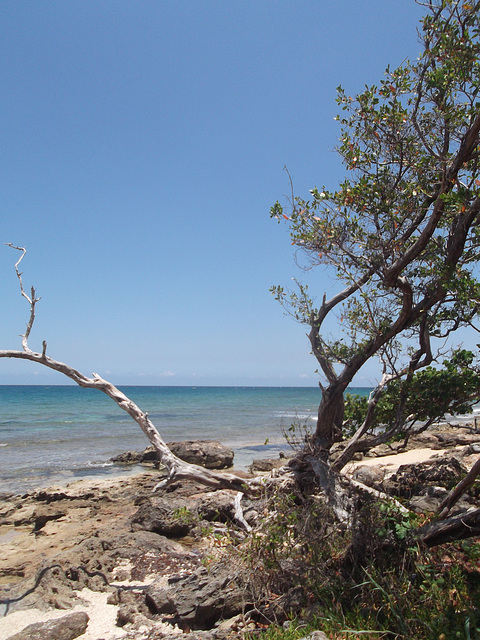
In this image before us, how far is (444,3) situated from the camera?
210 inches

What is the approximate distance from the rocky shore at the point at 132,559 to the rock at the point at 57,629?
0.01 meters

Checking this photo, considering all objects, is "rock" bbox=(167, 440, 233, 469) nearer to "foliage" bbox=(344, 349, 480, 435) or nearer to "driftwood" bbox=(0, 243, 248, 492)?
"driftwood" bbox=(0, 243, 248, 492)

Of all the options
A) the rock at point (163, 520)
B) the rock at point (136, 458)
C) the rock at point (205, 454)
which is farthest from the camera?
the rock at point (136, 458)

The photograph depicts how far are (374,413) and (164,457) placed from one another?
3282 mm

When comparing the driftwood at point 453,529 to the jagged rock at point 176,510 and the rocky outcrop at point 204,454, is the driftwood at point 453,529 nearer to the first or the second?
the jagged rock at point 176,510

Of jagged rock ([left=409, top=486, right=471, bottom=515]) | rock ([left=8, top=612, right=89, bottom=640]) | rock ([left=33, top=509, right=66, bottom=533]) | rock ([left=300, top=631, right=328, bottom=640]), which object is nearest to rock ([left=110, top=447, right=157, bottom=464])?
rock ([left=33, top=509, right=66, bottom=533])

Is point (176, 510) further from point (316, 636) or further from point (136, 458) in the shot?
point (136, 458)

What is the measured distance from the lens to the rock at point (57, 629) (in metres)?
5.24

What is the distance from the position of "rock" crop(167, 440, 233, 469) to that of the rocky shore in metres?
4.01

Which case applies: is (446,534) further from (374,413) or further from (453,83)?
(453,83)

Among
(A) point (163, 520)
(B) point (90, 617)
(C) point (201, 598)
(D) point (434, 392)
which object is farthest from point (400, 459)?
(B) point (90, 617)

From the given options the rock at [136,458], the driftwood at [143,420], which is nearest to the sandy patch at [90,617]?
the driftwood at [143,420]

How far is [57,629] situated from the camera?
5391 millimetres

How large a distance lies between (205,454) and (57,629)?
11.2 meters
